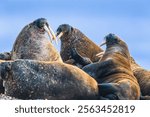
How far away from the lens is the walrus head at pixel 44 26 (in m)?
19.5

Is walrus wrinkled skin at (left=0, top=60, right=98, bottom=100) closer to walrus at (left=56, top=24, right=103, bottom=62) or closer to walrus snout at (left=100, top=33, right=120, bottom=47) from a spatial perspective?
walrus snout at (left=100, top=33, right=120, bottom=47)

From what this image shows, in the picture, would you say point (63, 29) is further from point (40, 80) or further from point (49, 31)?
point (40, 80)

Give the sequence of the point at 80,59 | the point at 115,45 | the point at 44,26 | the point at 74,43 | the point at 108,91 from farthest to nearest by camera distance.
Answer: the point at 74,43, the point at 80,59, the point at 115,45, the point at 44,26, the point at 108,91

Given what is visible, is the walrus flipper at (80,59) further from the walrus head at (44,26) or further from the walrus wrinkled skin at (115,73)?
the walrus head at (44,26)

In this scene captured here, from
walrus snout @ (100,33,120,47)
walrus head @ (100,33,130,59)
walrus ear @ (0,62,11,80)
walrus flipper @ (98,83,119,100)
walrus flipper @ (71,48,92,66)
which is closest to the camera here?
walrus ear @ (0,62,11,80)

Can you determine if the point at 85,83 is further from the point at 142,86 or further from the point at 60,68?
the point at 142,86

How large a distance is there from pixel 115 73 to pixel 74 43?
612cm

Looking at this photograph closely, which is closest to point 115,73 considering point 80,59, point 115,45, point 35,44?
point 115,45

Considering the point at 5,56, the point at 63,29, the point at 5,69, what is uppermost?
the point at 63,29

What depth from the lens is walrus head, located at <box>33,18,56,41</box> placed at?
63.8 feet

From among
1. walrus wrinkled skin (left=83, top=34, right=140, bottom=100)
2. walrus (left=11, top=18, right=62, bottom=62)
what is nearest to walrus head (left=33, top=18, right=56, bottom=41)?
walrus (left=11, top=18, right=62, bottom=62)

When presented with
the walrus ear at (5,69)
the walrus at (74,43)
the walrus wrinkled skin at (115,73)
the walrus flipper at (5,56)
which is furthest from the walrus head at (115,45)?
the walrus ear at (5,69)

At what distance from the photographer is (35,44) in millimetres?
19219

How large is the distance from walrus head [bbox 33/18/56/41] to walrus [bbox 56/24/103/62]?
10.3 ft
